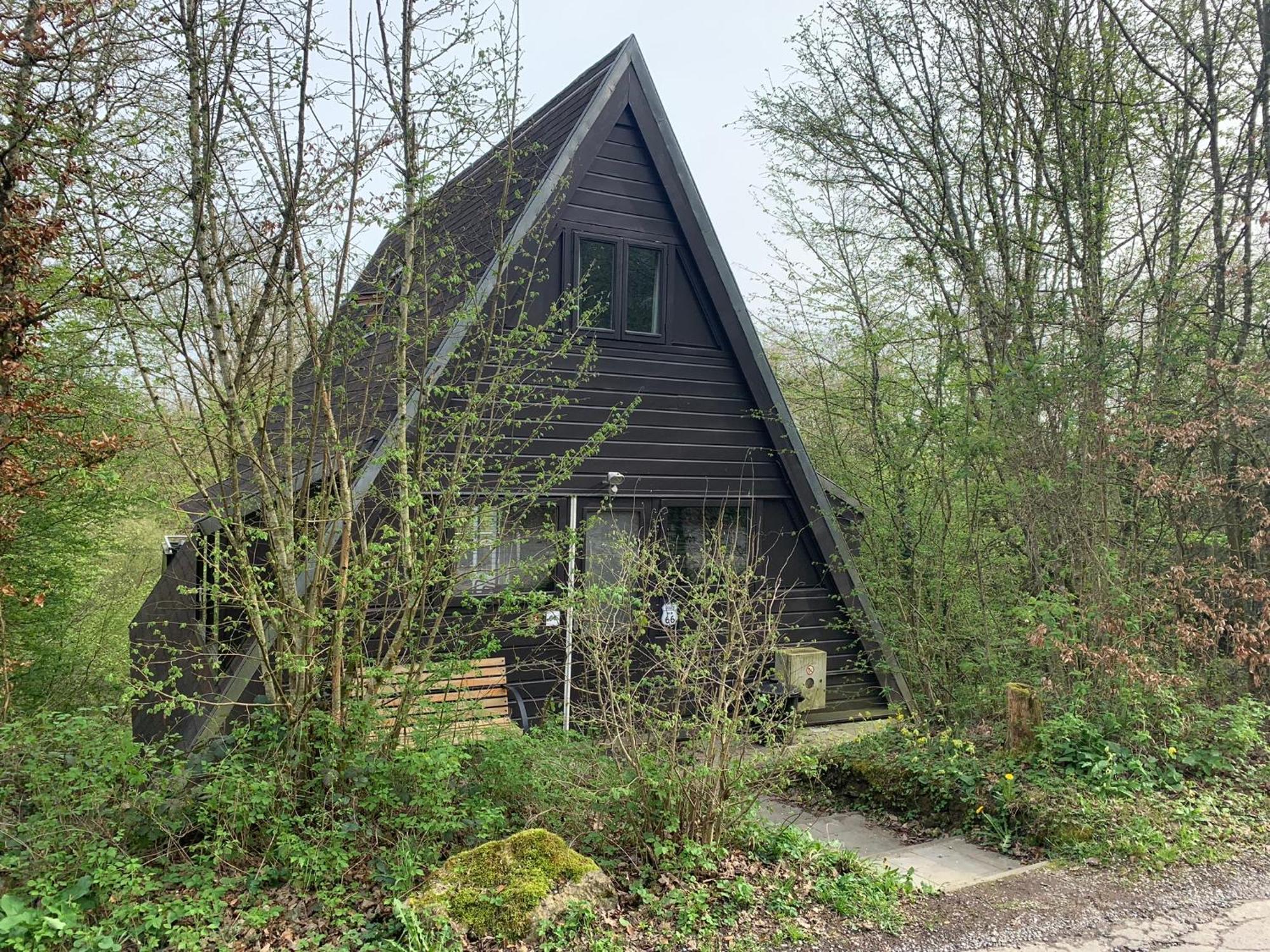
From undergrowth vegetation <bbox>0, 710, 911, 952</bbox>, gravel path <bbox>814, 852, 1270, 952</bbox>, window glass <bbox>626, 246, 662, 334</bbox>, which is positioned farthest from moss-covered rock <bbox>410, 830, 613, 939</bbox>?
window glass <bbox>626, 246, 662, 334</bbox>

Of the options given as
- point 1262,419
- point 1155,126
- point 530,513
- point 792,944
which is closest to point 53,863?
point 792,944

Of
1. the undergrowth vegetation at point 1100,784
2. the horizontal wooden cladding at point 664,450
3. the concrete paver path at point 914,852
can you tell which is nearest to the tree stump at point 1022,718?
the undergrowth vegetation at point 1100,784

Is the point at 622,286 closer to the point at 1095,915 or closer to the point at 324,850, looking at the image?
the point at 324,850

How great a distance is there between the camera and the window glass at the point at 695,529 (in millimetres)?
8375

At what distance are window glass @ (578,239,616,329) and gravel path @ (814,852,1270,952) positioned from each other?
225 inches

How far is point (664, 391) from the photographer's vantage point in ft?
26.9

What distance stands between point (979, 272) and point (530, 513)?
5.27 metres

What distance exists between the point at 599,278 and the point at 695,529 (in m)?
2.77

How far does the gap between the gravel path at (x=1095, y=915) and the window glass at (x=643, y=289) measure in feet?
18.8

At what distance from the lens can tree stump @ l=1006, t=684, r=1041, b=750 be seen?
18.5 feet

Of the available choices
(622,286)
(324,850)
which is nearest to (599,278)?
(622,286)

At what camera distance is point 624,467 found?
316 inches

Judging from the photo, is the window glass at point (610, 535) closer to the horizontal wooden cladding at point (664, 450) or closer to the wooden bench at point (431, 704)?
the horizontal wooden cladding at point (664, 450)

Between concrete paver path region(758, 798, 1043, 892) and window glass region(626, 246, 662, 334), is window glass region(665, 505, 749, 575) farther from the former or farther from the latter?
concrete paver path region(758, 798, 1043, 892)
